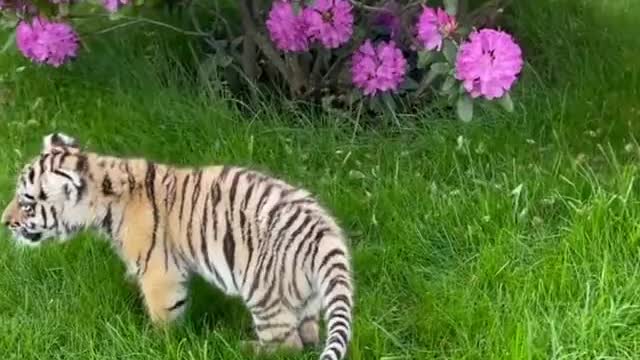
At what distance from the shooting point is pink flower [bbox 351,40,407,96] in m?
5.19

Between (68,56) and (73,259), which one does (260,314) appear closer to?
(73,259)

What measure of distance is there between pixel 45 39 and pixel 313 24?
1.17 m

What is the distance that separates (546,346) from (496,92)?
3.63 feet

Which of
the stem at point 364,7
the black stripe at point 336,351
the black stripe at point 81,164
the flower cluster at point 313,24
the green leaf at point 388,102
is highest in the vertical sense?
the stem at point 364,7

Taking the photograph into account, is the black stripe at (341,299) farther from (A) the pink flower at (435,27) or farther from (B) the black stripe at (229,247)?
(A) the pink flower at (435,27)

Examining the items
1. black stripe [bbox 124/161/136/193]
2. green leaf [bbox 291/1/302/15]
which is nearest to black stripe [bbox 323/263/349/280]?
black stripe [bbox 124/161/136/193]

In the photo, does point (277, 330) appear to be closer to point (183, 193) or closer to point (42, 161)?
point (183, 193)

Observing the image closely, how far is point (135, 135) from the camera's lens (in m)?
5.38

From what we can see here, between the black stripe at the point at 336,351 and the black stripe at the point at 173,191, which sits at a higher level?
the black stripe at the point at 173,191

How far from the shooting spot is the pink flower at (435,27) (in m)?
4.48

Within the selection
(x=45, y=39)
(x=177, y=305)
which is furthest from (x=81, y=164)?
(x=45, y=39)

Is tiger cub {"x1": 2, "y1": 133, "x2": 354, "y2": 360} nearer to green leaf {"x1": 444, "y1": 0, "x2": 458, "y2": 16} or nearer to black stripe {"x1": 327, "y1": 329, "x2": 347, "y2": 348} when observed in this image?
black stripe {"x1": 327, "y1": 329, "x2": 347, "y2": 348}

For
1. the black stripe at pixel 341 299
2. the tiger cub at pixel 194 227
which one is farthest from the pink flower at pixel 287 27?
the black stripe at pixel 341 299

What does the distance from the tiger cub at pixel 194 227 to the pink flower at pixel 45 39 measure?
4.11 ft
